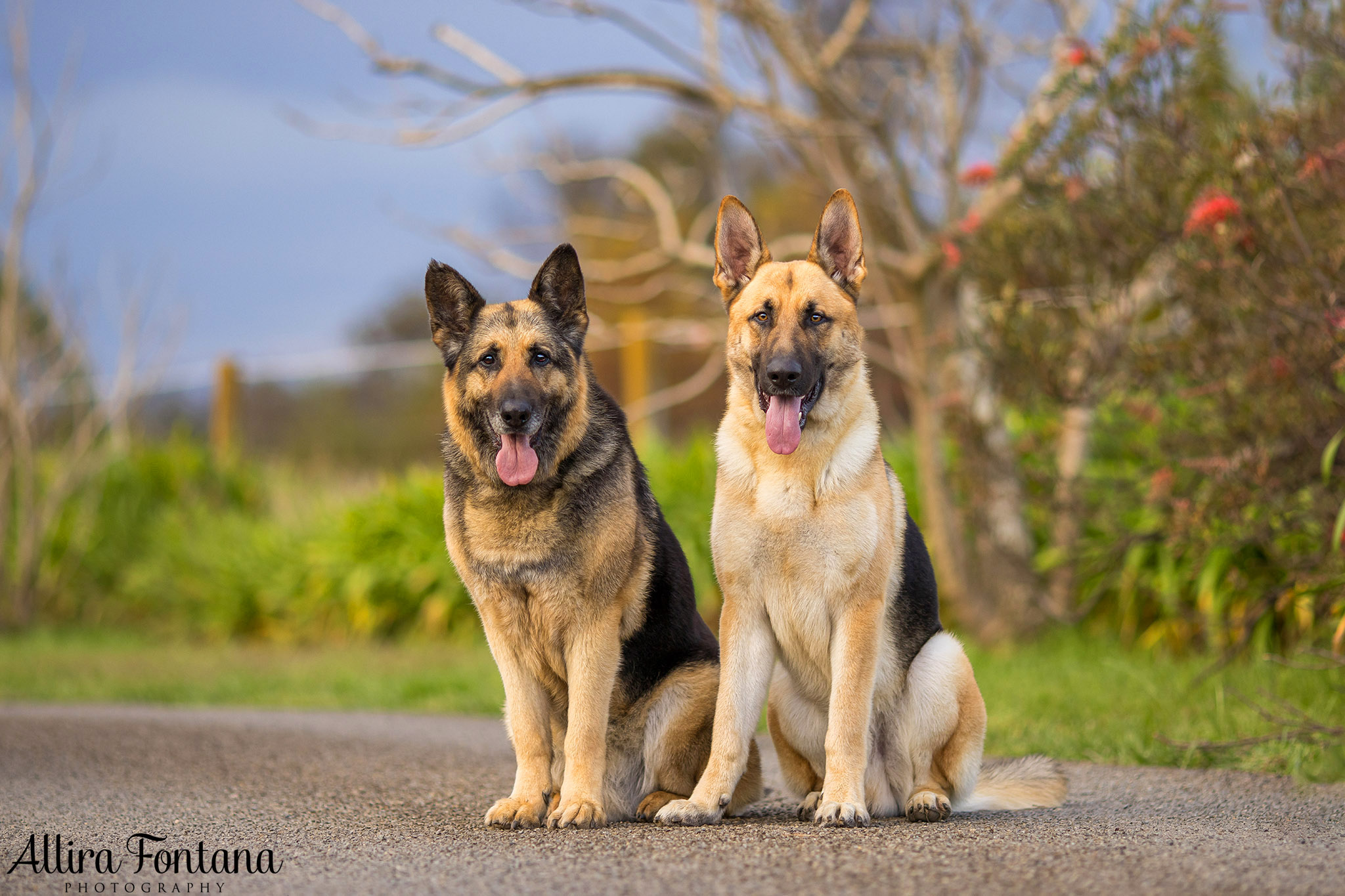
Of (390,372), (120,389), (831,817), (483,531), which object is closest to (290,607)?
(120,389)

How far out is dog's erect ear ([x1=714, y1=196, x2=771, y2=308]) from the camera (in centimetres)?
443

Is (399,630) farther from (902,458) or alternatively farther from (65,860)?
(65,860)

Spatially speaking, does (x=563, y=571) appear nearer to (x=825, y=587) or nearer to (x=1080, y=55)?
(x=825, y=587)

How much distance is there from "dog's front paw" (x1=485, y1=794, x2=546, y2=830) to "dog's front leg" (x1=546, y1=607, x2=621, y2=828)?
0.05 meters

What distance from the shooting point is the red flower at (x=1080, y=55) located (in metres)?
6.29

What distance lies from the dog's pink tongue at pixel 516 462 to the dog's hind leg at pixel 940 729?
62.3 inches

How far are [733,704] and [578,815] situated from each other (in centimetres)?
66

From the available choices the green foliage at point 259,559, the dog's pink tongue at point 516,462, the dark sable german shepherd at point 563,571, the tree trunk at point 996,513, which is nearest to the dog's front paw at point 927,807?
the dark sable german shepherd at point 563,571

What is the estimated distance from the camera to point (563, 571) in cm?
408

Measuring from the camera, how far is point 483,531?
13.8 ft

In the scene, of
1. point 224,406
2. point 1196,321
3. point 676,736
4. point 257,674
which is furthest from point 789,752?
point 224,406

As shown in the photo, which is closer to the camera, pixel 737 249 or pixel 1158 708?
pixel 737 249

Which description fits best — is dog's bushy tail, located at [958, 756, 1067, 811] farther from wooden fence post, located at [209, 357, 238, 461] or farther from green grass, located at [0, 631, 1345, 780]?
wooden fence post, located at [209, 357, 238, 461]

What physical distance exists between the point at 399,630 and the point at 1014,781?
826cm
